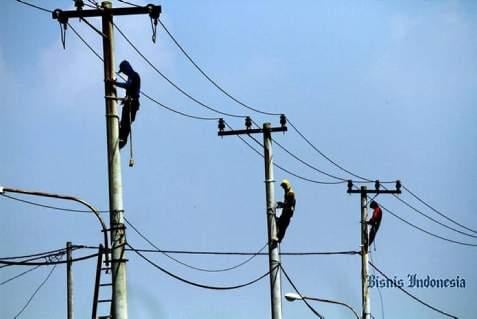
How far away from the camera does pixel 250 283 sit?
2495 centimetres

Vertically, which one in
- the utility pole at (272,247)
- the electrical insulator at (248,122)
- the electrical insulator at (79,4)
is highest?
the electrical insulator at (79,4)

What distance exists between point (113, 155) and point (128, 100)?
1.22 metres

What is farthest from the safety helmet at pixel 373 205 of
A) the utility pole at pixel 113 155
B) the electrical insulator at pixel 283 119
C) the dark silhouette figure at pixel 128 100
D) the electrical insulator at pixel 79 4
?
the electrical insulator at pixel 79 4

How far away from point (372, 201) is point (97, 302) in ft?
61.6

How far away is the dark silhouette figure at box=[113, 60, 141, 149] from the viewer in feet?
55.7

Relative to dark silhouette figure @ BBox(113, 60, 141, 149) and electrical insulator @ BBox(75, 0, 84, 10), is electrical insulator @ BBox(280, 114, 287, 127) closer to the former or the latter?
dark silhouette figure @ BBox(113, 60, 141, 149)

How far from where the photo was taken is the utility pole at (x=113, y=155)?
52.3 ft

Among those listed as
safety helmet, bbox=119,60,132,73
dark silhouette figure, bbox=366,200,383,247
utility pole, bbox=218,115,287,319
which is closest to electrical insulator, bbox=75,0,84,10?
safety helmet, bbox=119,60,132,73

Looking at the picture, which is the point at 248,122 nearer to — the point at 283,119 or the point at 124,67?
the point at 283,119

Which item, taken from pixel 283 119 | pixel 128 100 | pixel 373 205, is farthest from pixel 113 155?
pixel 373 205

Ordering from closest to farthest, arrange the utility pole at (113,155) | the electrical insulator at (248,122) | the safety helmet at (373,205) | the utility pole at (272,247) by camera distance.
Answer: the utility pole at (113,155)
the utility pole at (272,247)
the electrical insulator at (248,122)
the safety helmet at (373,205)

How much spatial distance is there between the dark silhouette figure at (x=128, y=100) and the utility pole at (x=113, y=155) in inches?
16.1

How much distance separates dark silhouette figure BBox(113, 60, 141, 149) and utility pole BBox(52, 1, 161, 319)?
0.41m

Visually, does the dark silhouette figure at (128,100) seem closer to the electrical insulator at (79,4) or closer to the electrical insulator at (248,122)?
the electrical insulator at (79,4)
